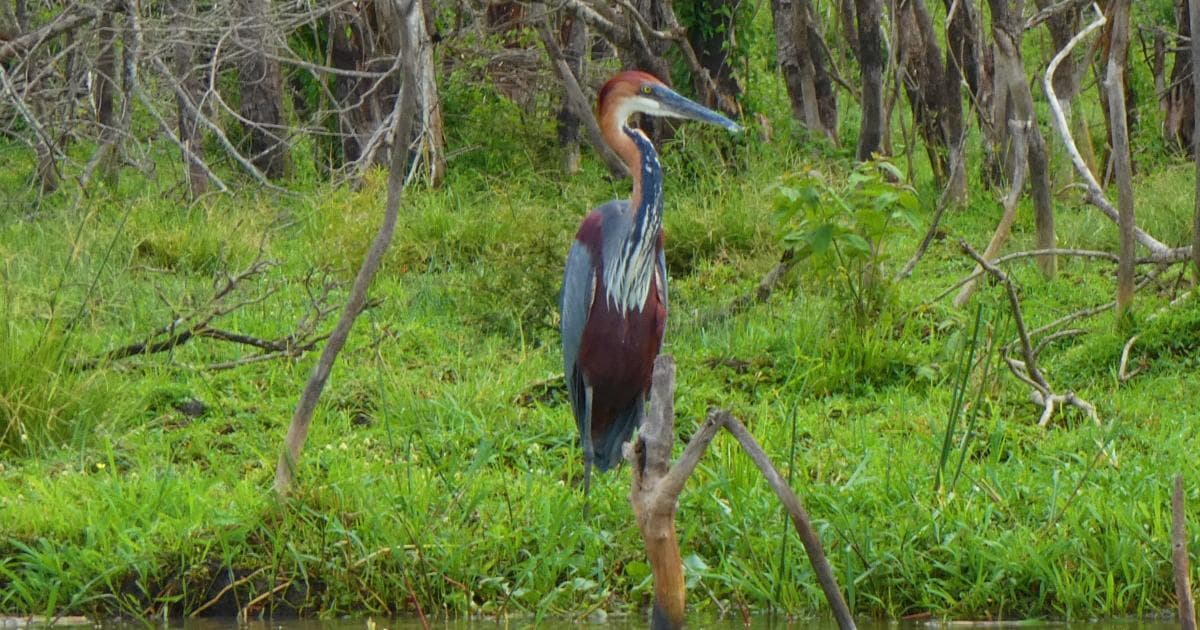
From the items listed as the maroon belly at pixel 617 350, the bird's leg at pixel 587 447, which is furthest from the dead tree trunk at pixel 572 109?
the bird's leg at pixel 587 447

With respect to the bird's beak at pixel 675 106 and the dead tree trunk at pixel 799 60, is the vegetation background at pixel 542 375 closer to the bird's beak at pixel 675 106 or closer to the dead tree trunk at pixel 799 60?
the dead tree trunk at pixel 799 60

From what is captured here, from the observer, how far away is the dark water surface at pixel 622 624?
4.13 m

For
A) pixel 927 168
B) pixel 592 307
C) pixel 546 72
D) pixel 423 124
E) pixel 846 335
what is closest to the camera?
pixel 592 307

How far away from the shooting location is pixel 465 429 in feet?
18.6

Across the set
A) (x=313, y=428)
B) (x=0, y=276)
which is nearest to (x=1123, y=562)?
(x=313, y=428)

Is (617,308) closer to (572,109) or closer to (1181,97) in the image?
(572,109)

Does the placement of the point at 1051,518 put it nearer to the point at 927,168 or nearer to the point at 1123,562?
the point at 1123,562

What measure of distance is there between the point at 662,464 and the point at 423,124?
7515 millimetres

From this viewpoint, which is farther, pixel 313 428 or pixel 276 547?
pixel 313 428

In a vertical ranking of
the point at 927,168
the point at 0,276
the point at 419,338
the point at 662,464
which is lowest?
the point at 927,168

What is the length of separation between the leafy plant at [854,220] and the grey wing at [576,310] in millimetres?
1089

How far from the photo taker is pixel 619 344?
Result: 528 cm

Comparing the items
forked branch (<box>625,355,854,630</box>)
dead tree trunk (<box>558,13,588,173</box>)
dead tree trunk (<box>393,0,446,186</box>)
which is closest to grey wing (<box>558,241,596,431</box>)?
forked branch (<box>625,355,854,630</box>)

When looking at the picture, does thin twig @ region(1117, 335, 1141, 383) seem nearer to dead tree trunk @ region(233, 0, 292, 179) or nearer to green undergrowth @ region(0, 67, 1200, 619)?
green undergrowth @ region(0, 67, 1200, 619)
